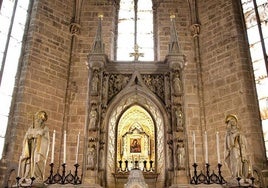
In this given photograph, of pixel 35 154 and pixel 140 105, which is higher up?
pixel 140 105

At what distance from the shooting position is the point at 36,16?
11.9m

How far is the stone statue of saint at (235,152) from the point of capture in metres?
7.44

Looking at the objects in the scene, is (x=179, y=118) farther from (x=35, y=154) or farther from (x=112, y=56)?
(x=112, y=56)

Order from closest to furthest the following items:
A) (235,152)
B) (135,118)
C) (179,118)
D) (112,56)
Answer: (235,152) → (179,118) → (135,118) → (112,56)

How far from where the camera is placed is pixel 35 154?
25.0 ft

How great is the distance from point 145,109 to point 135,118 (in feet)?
1.12

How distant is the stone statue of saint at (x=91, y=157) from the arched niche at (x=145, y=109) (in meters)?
0.49

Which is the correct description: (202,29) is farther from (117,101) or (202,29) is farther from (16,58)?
(16,58)

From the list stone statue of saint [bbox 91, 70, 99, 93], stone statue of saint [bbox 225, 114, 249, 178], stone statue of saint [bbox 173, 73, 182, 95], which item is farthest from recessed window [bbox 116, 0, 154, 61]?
stone statue of saint [bbox 225, 114, 249, 178]

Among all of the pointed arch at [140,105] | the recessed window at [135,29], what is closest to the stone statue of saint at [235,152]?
the pointed arch at [140,105]

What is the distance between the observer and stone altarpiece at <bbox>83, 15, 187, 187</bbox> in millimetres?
8345

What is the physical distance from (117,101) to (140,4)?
5.44 metres

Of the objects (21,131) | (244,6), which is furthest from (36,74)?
(244,6)

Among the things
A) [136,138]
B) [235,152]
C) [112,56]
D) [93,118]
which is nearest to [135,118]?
[136,138]
